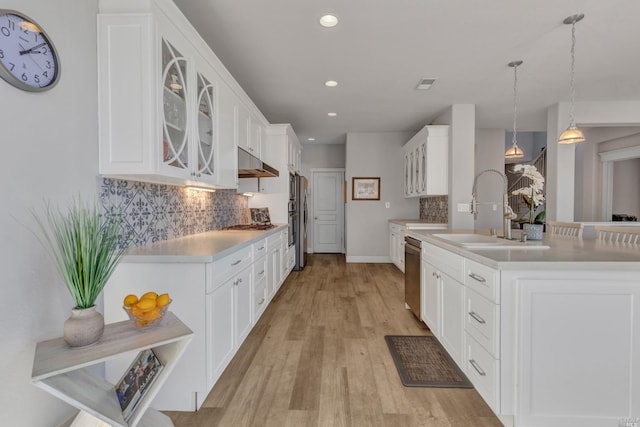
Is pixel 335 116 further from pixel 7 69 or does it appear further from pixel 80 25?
pixel 7 69

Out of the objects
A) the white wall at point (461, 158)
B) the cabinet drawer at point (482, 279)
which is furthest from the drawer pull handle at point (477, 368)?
the white wall at point (461, 158)

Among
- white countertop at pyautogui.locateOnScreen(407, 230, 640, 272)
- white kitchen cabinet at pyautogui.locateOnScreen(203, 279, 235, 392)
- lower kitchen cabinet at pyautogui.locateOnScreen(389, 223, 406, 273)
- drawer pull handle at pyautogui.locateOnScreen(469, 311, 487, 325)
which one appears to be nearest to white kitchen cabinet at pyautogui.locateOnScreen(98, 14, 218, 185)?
white kitchen cabinet at pyautogui.locateOnScreen(203, 279, 235, 392)

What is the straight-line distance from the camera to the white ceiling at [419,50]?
2113 millimetres

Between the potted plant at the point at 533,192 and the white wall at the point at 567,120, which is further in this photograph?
the white wall at the point at 567,120

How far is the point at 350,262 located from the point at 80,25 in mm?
5101

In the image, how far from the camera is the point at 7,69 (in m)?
1.12

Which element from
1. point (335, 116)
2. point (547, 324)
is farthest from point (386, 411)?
point (335, 116)

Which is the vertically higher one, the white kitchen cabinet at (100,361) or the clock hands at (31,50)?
the clock hands at (31,50)

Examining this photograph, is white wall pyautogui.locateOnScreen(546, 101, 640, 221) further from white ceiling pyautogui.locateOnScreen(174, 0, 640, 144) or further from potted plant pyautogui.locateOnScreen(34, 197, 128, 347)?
potted plant pyautogui.locateOnScreen(34, 197, 128, 347)

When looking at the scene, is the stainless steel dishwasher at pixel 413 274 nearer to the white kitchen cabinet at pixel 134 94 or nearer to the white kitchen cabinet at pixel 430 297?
the white kitchen cabinet at pixel 430 297

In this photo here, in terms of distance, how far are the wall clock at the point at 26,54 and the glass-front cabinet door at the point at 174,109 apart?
1.59ft

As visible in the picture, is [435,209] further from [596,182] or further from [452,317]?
[596,182]

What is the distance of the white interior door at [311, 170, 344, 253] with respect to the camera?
6.95 meters

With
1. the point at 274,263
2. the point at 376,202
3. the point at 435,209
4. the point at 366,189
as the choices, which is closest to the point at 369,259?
the point at 376,202
